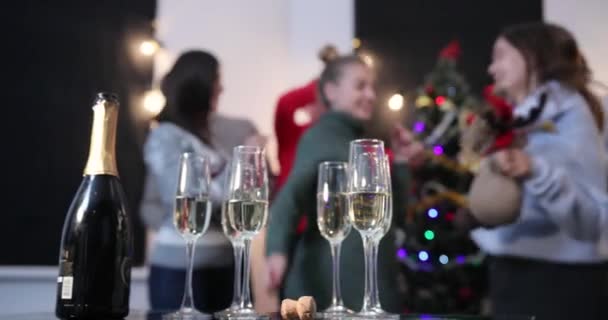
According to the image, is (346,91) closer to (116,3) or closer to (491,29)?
(116,3)

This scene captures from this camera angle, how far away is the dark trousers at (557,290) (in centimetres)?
141

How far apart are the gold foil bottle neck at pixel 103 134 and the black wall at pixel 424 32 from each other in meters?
2.52

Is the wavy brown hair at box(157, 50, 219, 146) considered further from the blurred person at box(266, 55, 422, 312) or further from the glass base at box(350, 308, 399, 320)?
the glass base at box(350, 308, 399, 320)

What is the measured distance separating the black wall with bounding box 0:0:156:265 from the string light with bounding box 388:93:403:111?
1281 mm

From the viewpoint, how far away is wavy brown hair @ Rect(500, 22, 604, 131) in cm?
154

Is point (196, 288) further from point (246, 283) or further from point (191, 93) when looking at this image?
point (246, 283)

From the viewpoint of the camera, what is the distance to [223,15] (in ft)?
10.5

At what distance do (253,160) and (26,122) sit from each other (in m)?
2.02

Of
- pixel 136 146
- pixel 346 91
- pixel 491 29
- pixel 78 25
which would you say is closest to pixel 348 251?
pixel 346 91

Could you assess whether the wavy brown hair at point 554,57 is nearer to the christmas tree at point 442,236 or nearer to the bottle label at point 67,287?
the christmas tree at point 442,236

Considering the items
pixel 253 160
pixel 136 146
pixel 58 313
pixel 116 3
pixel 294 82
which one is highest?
pixel 116 3

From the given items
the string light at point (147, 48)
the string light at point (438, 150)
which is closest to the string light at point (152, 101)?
the string light at point (147, 48)

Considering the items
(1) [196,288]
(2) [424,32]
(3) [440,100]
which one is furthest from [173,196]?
(2) [424,32]

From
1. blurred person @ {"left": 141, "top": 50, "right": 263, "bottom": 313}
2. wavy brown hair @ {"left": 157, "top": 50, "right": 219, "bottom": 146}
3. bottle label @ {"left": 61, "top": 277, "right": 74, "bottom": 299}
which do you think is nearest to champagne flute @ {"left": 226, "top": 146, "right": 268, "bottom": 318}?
bottle label @ {"left": 61, "top": 277, "right": 74, "bottom": 299}
